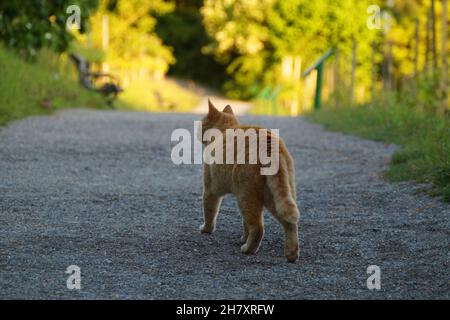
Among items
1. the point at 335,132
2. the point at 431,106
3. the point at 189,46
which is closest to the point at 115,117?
the point at 335,132

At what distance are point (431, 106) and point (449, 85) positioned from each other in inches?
20.4

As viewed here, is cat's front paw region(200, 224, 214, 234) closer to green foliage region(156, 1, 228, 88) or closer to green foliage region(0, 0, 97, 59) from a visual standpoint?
green foliage region(0, 0, 97, 59)

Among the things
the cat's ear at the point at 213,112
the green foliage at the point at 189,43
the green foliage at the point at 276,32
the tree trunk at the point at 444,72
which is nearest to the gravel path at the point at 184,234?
the cat's ear at the point at 213,112

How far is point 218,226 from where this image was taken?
22.8ft

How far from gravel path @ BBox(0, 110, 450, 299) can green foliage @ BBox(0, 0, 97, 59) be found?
7.43m

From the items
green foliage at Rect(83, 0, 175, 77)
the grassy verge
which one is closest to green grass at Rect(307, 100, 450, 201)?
the grassy verge

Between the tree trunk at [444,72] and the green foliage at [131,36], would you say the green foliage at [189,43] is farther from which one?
the tree trunk at [444,72]

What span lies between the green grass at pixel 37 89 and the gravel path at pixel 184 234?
12.3ft

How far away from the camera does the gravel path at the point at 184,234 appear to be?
16.9 ft

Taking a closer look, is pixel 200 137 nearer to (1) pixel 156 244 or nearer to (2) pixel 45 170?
(1) pixel 156 244

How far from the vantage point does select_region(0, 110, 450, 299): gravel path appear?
5.16 metres

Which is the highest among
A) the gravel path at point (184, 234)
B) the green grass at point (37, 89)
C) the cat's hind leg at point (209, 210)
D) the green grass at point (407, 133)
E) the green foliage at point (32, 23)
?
the green foliage at point (32, 23)

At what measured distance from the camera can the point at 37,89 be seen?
55.2ft
